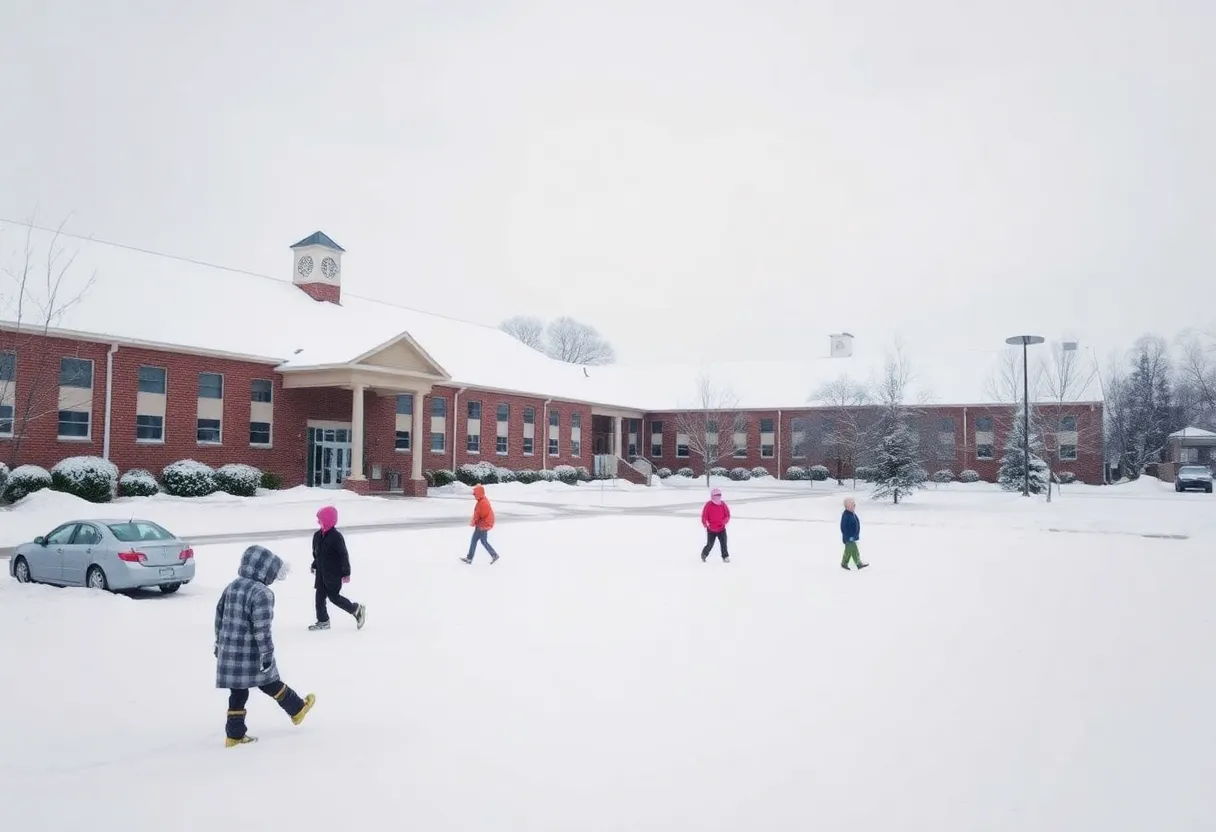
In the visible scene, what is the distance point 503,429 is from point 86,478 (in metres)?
22.5

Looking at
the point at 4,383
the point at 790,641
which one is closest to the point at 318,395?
the point at 4,383

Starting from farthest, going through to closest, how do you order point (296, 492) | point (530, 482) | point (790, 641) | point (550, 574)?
point (530, 482) < point (296, 492) < point (550, 574) < point (790, 641)

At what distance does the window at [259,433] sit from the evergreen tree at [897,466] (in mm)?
24635

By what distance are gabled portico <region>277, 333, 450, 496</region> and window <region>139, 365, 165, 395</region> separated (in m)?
4.37

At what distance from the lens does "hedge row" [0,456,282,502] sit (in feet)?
81.6

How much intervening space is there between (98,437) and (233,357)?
5.44 metres

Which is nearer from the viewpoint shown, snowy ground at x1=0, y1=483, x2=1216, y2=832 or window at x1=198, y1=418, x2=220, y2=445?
snowy ground at x1=0, y1=483, x2=1216, y2=832

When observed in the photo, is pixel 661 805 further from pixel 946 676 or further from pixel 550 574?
pixel 550 574

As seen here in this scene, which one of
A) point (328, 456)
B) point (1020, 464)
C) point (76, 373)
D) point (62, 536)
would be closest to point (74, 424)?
point (76, 373)

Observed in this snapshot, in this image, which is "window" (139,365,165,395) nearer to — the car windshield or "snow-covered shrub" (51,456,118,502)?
"snow-covered shrub" (51,456,118,502)

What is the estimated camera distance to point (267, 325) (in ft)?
116

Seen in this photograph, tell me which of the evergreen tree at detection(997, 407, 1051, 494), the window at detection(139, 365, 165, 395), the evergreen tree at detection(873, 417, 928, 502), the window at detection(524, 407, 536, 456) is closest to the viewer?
the window at detection(139, 365, 165, 395)

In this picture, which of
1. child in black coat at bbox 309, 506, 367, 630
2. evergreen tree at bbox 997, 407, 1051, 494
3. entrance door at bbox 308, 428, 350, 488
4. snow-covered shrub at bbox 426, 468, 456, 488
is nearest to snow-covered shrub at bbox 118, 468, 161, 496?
entrance door at bbox 308, 428, 350, 488

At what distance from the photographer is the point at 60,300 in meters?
28.8
